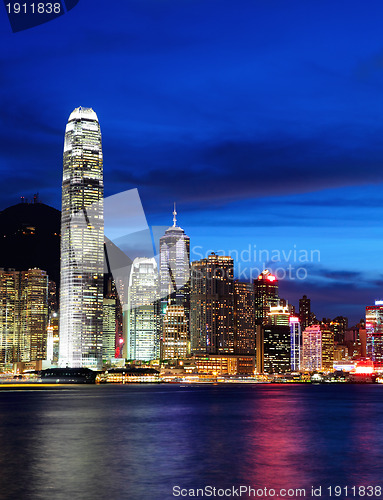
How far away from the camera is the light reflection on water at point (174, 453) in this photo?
57094 mm

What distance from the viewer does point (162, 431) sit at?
9788cm

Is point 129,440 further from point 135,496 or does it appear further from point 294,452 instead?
point 135,496

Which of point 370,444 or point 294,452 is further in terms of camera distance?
point 370,444

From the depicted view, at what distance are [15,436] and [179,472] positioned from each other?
33196mm

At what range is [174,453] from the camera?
74.5m

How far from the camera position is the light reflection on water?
5709cm

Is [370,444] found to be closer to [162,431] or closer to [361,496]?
[162,431]

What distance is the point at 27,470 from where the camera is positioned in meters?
62.8

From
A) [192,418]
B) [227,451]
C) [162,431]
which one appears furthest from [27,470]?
[192,418]

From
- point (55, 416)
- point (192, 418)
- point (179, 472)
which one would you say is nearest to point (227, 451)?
point (179, 472)

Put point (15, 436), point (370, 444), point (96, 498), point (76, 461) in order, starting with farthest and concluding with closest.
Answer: point (15, 436) < point (370, 444) < point (76, 461) < point (96, 498)

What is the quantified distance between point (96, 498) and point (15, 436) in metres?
41.8

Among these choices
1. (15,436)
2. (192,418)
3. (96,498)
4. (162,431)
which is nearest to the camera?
(96,498)

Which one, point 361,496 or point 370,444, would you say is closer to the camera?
point 361,496
